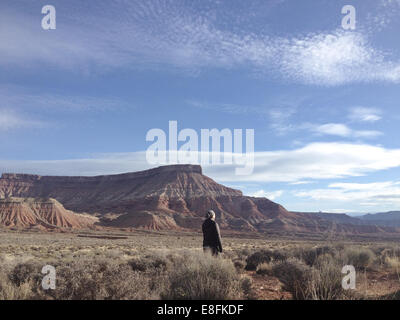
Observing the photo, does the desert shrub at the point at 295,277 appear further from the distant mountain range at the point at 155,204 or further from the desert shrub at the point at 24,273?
the distant mountain range at the point at 155,204

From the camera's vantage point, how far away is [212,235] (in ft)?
27.3

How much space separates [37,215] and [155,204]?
35412 millimetres

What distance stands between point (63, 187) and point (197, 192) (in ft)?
221

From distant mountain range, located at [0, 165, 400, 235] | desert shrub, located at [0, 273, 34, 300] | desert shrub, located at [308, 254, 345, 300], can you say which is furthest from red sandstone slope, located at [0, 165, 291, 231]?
desert shrub, located at [308, 254, 345, 300]

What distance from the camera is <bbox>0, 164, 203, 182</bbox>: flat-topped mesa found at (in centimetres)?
13100

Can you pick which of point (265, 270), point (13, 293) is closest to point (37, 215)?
point (265, 270)

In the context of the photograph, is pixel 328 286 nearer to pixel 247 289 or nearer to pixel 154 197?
pixel 247 289

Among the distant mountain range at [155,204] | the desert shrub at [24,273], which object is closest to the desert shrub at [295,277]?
the desert shrub at [24,273]

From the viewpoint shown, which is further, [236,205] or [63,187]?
[63,187]

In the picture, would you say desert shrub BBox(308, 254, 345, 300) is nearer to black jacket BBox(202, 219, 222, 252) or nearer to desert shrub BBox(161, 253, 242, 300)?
desert shrub BBox(161, 253, 242, 300)

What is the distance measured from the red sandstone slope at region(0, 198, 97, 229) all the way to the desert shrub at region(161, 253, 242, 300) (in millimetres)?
77529

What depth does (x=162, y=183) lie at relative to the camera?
408 ft
